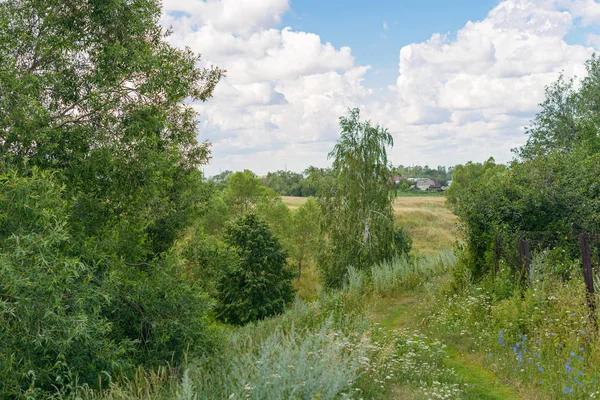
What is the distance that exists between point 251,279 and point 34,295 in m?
17.2

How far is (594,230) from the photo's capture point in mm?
10586

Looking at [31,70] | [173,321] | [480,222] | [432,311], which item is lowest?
[432,311]

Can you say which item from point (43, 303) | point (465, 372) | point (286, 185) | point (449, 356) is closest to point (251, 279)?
point (449, 356)

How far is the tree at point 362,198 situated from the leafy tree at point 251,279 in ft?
20.2

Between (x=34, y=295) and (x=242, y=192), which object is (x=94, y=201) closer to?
(x=34, y=295)

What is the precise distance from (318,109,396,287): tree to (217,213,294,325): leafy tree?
20.2ft

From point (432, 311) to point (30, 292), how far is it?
7677 mm

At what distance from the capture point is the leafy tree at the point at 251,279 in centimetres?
2230

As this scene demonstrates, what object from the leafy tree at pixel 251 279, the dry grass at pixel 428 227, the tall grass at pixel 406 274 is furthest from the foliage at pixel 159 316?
the dry grass at pixel 428 227

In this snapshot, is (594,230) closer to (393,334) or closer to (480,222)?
(480,222)

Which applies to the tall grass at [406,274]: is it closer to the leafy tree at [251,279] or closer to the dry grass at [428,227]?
the leafy tree at [251,279]

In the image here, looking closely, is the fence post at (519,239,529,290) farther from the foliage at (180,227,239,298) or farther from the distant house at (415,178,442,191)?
the distant house at (415,178,442,191)

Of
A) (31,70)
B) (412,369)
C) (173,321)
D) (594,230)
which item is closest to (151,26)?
(31,70)

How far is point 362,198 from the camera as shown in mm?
17328
